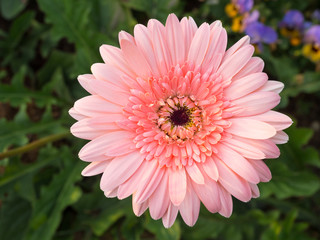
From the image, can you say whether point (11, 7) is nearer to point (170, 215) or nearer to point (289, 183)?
point (170, 215)

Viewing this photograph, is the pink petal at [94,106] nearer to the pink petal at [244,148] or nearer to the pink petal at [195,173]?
the pink petal at [195,173]

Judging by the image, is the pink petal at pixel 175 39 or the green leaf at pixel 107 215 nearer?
the pink petal at pixel 175 39

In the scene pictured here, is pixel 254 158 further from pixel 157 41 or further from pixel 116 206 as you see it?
pixel 116 206

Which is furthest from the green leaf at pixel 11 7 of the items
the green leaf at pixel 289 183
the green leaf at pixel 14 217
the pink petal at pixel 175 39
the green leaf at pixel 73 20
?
the green leaf at pixel 289 183

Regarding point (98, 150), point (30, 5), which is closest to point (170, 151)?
point (98, 150)

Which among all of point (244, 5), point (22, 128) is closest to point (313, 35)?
point (244, 5)

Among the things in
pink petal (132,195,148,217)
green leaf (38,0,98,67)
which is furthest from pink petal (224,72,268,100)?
green leaf (38,0,98,67)

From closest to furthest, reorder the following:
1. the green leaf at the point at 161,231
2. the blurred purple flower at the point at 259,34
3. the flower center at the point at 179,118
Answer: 1. the flower center at the point at 179,118
2. the green leaf at the point at 161,231
3. the blurred purple flower at the point at 259,34
